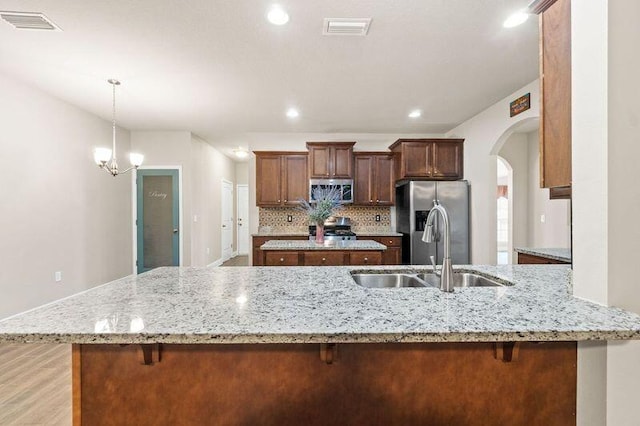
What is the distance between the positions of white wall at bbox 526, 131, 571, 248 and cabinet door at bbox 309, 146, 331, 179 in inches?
134

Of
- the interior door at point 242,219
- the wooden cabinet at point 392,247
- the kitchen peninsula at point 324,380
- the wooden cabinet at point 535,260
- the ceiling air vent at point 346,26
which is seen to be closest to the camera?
the kitchen peninsula at point 324,380

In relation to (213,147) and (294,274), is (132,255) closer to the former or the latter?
(213,147)

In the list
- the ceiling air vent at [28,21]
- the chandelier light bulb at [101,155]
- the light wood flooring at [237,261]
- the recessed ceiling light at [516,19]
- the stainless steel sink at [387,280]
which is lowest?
the light wood flooring at [237,261]

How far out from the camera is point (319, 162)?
5.36m

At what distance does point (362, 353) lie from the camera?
4.05 feet

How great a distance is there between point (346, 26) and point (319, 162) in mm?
3021

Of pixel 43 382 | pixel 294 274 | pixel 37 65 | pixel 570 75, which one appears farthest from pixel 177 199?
pixel 570 75

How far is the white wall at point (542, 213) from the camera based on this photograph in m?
5.16

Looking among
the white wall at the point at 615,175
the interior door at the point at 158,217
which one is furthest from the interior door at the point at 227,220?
the white wall at the point at 615,175

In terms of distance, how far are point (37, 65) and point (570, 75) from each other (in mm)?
4246

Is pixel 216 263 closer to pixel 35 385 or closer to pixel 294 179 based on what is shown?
pixel 294 179

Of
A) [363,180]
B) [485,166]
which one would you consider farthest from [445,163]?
[363,180]

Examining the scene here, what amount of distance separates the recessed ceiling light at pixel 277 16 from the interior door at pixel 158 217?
3.93 meters

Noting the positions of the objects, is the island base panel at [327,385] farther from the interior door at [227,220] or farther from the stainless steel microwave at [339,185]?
the interior door at [227,220]
